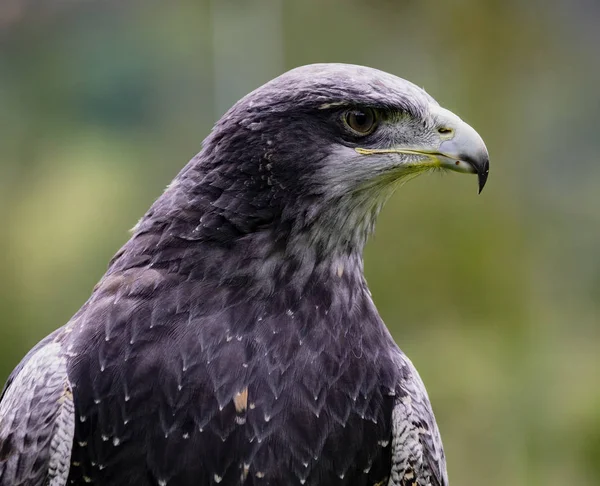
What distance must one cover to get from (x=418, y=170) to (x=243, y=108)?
2.11 ft

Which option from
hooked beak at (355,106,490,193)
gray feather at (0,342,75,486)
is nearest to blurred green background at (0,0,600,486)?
hooked beak at (355,106,490,193)

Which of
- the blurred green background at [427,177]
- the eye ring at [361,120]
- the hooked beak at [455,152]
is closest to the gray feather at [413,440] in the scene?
the hooked beak at [455,152]

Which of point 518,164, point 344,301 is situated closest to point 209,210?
point 344,301

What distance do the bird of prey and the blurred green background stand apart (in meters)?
4.54

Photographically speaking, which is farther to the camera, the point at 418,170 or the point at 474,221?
the point at 474,221

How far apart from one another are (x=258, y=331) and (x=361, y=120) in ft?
2.60

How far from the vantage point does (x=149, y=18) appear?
26.0 ft

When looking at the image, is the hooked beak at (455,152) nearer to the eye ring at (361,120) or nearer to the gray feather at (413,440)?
the eye ring at (361,120)

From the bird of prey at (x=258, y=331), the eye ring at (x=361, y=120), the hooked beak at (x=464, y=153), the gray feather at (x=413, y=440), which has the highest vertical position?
the eye ring at (x=361, y=120)

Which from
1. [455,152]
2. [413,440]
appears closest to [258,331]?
[413,440]

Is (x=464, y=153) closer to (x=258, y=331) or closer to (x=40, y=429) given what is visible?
(x=258, y=331)

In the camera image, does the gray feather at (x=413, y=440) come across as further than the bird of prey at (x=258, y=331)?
Yes

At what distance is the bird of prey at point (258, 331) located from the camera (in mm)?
2727

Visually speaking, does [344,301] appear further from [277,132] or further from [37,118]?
[37,118]
